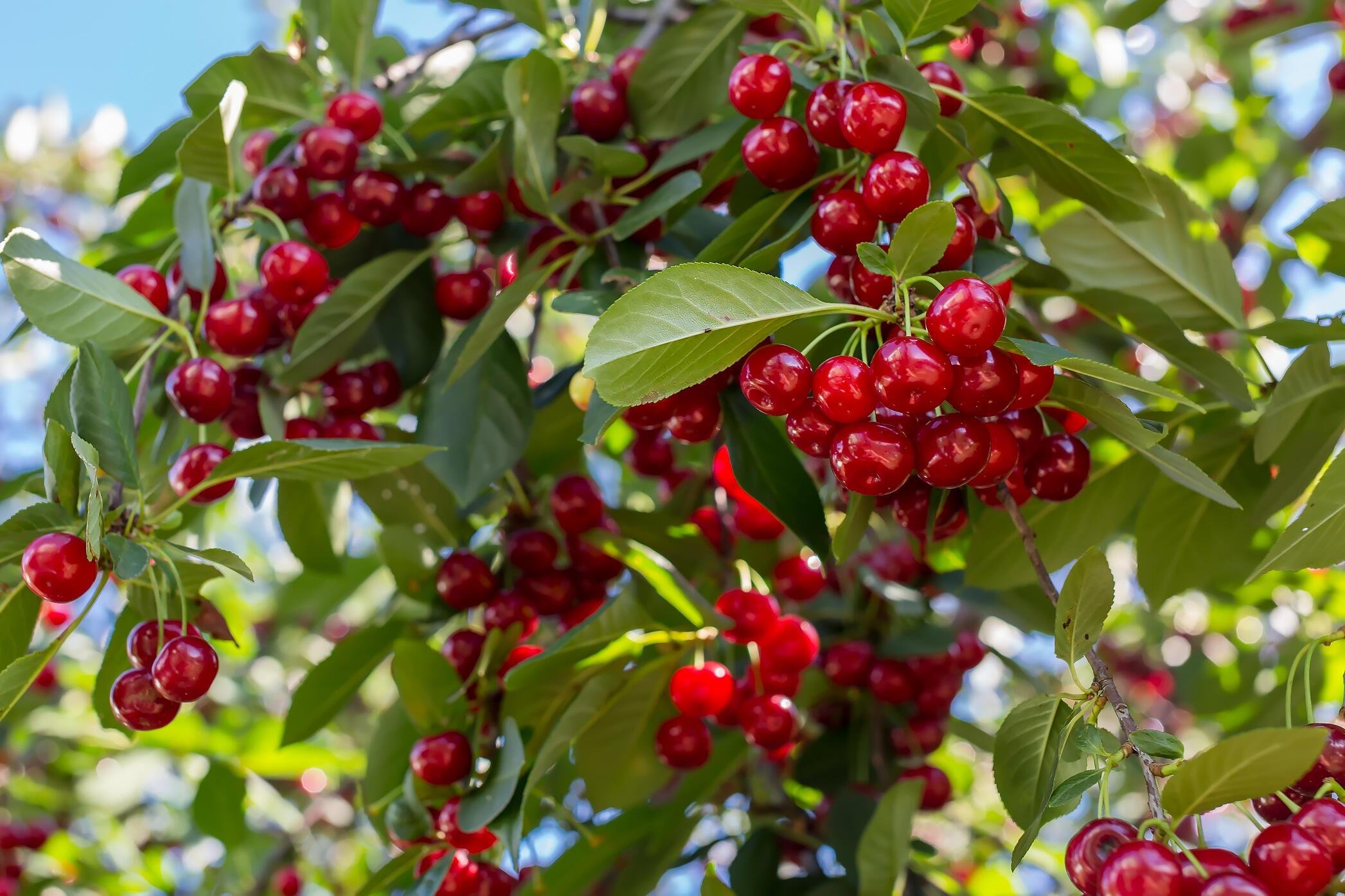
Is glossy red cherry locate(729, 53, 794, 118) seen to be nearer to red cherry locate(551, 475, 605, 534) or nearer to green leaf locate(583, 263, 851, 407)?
green leaf locate(583, 263, 851, 407)

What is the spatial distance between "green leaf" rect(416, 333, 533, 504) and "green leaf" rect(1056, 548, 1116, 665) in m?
0.79

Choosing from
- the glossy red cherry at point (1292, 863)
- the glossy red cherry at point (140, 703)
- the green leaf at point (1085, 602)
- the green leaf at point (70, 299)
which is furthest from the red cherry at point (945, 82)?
the glossy red cherry at point (140, 703)

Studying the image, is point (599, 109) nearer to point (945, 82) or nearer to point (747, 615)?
point (945, 82)

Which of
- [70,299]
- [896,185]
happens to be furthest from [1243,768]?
[70,299]

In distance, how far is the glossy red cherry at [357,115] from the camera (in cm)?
155

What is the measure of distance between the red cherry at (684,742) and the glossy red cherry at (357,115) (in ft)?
3.08

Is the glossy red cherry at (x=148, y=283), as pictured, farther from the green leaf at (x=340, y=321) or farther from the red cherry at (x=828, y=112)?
the red cherry at (x=828, y=112)

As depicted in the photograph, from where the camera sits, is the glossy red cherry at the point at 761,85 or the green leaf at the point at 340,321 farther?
the green leaf at the point at 340,321

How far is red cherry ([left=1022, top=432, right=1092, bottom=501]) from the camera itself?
3.73ft

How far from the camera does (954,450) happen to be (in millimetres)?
942

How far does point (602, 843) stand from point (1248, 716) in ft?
4.41

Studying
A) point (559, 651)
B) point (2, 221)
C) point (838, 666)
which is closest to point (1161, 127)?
point (838, 666)

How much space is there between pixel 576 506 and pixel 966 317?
935mm

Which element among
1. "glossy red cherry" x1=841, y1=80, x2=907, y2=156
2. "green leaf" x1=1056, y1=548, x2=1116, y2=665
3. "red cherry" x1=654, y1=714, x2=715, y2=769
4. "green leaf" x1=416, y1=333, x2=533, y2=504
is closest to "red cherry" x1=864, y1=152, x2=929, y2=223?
"glossy red cherry" x1=841, y1=80, x2=907, y2=156
